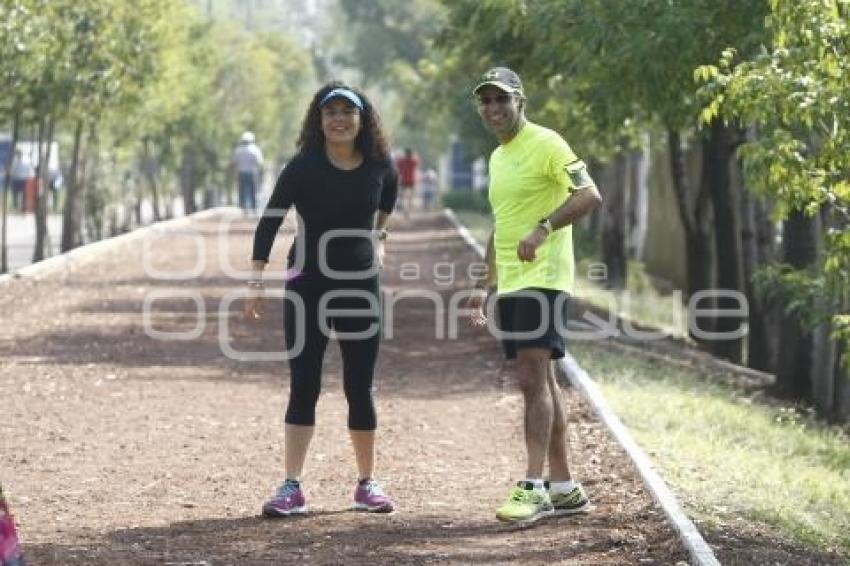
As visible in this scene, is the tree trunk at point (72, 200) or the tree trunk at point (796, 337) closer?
the tree trunk at point (796, 337)

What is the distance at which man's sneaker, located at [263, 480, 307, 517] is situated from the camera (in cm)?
973

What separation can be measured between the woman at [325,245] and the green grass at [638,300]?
16.0 metres

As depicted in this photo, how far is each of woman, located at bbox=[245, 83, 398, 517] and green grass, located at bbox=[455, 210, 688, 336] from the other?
16.0 meters

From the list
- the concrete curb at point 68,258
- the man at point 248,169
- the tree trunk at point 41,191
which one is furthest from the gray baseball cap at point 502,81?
the man at point 248,169

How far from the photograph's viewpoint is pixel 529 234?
9328 mm

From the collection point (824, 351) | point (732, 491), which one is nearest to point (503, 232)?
point (732, 491)

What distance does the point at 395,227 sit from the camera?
49.8 m

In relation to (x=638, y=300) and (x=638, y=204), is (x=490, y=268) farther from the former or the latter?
(x=638, y=204)

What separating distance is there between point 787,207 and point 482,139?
26204mm

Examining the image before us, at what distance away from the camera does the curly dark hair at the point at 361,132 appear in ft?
32.1

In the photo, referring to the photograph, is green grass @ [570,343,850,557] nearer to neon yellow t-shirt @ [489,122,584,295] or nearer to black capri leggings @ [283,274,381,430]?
neon yellow t-shirt @ [489,122,584,295]

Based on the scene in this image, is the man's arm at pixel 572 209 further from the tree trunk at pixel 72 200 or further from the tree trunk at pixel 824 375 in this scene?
the tree trunk at pixel 72 200

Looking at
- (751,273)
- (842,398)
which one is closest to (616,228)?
(751,273)

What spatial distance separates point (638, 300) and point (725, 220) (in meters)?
9.42
